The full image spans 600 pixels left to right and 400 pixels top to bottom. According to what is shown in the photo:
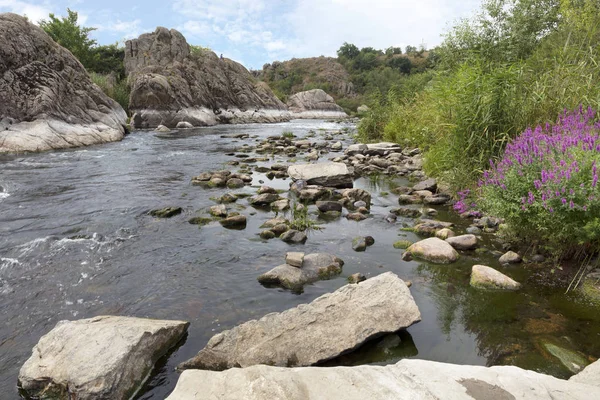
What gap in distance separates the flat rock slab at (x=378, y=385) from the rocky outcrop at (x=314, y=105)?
73060 mm

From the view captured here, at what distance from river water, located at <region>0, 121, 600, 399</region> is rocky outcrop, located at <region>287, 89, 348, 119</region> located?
68114mm

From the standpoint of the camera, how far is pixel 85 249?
613 centimetres

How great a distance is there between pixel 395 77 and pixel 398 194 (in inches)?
3373

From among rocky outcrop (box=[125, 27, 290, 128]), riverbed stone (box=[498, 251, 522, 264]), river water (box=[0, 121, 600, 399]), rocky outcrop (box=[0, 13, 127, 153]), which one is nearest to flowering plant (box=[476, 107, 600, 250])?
riverbed stone (box=[498, 251, 522, 264])

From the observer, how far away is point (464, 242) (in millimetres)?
5906

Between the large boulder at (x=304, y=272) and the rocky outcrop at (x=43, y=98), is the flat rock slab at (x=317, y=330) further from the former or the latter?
the rocky outcrop at (x=43, y=98)

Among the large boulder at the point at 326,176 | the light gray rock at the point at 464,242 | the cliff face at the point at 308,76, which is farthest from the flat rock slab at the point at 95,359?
the cliff face at the point at 308,76

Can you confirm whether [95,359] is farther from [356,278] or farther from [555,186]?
[555,186]

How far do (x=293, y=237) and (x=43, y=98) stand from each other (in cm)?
2110

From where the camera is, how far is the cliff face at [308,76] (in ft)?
330

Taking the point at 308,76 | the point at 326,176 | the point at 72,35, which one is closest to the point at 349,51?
the point at 308,76

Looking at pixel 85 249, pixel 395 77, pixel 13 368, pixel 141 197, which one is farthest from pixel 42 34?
pixel 395 77

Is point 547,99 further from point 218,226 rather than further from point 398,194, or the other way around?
point 218,226

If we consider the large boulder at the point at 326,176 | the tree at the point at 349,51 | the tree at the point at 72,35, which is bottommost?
the large boulder at the point at 326,176
